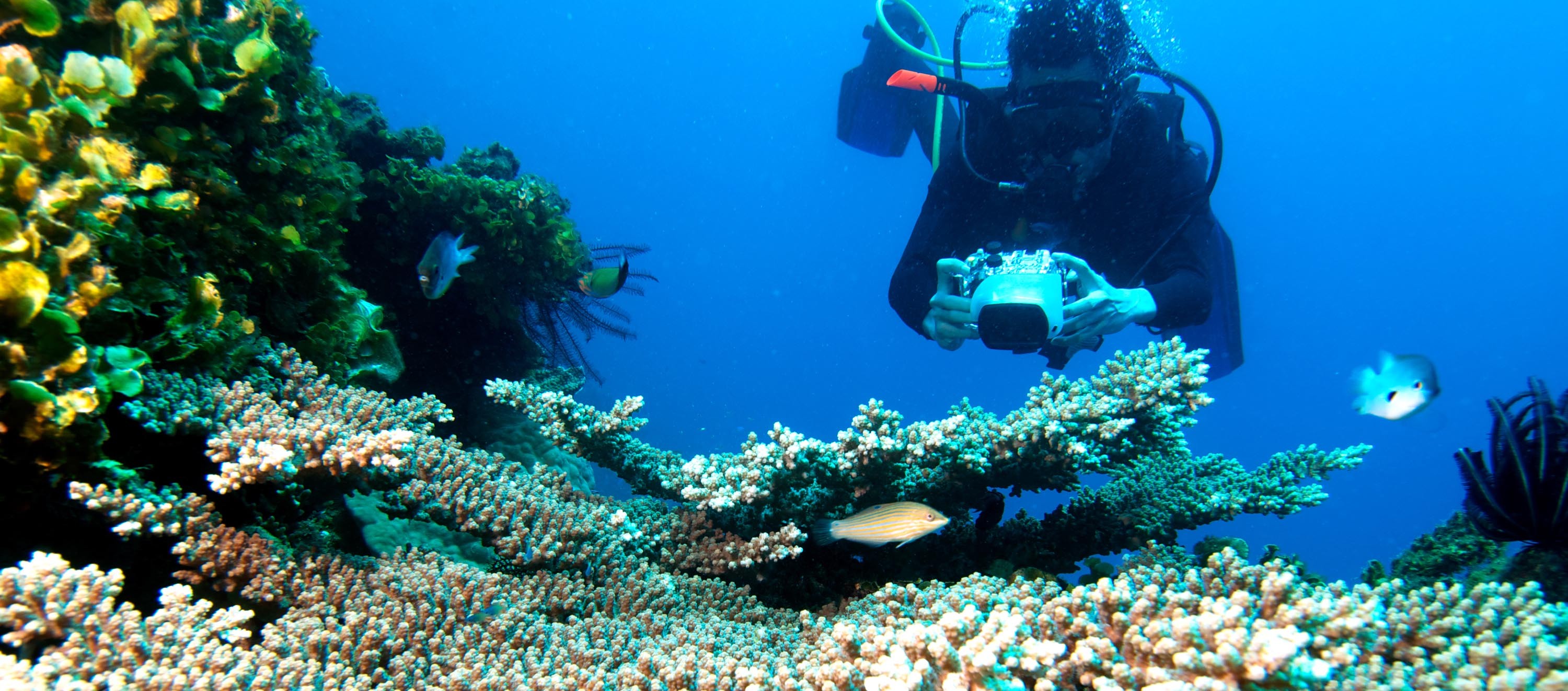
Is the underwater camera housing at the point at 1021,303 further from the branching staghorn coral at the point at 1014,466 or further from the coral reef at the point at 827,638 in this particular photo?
the coral reef at the point at 827,638

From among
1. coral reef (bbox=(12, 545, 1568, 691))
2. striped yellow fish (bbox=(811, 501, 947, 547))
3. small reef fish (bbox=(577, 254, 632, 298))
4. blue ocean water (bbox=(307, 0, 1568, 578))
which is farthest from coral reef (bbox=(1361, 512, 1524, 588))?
blue ocean water (bbox=(307, 0, 1568, 578))

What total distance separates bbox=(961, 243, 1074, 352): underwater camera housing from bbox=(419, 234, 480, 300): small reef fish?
323cm

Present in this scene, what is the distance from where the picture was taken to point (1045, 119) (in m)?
4.69

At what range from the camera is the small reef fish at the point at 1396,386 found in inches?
146

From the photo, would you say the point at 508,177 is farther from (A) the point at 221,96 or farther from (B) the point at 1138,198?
(B) the point at 1138,198

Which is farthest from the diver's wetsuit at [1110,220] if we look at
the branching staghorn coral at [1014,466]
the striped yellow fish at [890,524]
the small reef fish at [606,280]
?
the striped yellow fish at [890,524]

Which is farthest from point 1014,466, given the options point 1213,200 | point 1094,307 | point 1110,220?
point 1213,200

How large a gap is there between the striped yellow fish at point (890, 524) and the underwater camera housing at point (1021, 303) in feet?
4.64

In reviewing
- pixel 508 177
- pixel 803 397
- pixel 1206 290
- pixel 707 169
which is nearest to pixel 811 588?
pixel 1206 290

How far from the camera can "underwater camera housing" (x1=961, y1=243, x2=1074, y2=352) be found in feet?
11.4

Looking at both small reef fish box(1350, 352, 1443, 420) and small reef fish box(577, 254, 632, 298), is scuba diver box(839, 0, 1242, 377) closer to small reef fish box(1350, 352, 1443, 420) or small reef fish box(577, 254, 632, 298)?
small reef fish box(1350, 352, 1443, 420)

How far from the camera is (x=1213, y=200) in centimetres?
5441

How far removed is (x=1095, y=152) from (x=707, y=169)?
89820 mm

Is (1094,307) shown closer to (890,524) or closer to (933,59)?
(890,524)
